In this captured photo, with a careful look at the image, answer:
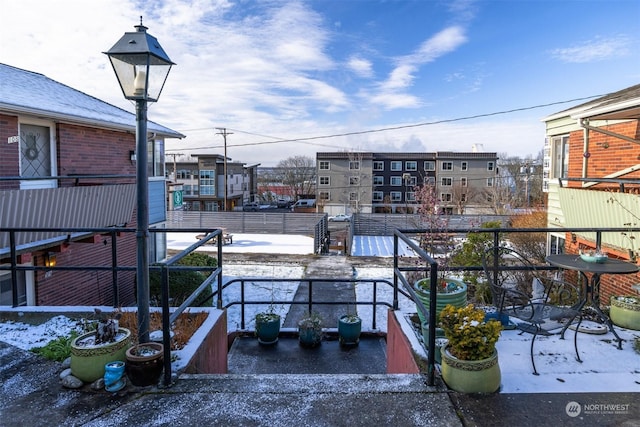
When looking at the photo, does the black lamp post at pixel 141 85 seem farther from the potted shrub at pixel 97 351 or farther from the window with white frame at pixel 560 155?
the window with white frame at pixel 560 155

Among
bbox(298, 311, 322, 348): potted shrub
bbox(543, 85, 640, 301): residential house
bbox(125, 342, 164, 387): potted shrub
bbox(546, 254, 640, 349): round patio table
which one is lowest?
bbox(298, 311, 322, 348): potted shrub

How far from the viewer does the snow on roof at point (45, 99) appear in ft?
23.5

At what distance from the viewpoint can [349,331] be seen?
5723 millimetres

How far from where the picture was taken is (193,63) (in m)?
10.6

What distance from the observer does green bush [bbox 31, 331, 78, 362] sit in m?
3.34

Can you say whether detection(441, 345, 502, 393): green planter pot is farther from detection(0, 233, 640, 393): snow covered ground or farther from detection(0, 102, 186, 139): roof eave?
detection(0, 102, 186, 139): roof eave

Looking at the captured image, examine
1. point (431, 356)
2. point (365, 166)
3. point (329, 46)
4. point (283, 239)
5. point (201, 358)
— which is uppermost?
point (329, 46)

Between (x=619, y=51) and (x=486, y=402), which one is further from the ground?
(x=619, y=51)

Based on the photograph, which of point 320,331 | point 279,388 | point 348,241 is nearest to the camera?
point 279,388

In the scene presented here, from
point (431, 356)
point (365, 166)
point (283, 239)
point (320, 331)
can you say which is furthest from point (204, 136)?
point (431, 356)

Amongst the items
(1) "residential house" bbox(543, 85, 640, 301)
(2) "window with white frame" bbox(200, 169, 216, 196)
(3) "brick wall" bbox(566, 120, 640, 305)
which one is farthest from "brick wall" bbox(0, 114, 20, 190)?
(2) "window with white frame" bbox(200, 169, 216, 196)

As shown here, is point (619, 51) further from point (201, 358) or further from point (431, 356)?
point (201, 358)

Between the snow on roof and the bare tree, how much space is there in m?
58.2

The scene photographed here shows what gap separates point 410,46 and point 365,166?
27.9m
